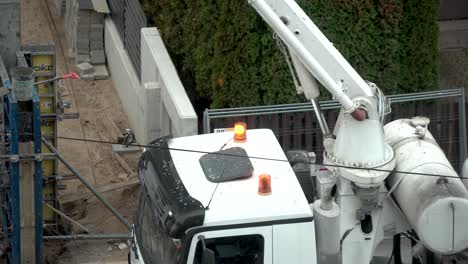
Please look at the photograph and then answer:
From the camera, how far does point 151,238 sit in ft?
23.7

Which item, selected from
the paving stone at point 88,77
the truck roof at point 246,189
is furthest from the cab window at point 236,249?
the paving stone at point 88,77

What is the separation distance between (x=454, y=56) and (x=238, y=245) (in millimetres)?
7778

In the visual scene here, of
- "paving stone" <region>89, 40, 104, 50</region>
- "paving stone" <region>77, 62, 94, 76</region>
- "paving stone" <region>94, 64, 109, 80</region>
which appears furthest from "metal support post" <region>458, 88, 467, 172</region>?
"paving stone" <region>89, 40, 104, 50</region>

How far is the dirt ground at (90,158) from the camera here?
11.3 m

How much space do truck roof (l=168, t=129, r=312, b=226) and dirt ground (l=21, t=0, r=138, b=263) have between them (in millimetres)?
4073

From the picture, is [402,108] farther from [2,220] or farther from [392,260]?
[2,220]

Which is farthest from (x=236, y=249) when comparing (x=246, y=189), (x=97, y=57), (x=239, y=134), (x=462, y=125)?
(x=97, y=57)

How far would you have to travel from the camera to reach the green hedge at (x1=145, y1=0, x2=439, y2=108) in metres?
10.6

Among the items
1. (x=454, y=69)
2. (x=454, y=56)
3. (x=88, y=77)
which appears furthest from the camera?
(x=88, y=77)

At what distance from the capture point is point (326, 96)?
10727 mm

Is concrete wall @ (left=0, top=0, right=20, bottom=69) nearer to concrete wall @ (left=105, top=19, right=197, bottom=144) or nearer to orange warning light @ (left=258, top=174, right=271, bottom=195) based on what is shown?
concrete wall @ (left=105, top=19, right=197, bottom=144)

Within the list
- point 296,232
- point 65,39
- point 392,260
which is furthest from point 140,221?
point 65,39

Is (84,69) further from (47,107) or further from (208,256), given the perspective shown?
(208,256)

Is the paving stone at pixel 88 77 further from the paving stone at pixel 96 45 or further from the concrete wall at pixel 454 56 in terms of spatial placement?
the concrete wall at pixel 454 56
